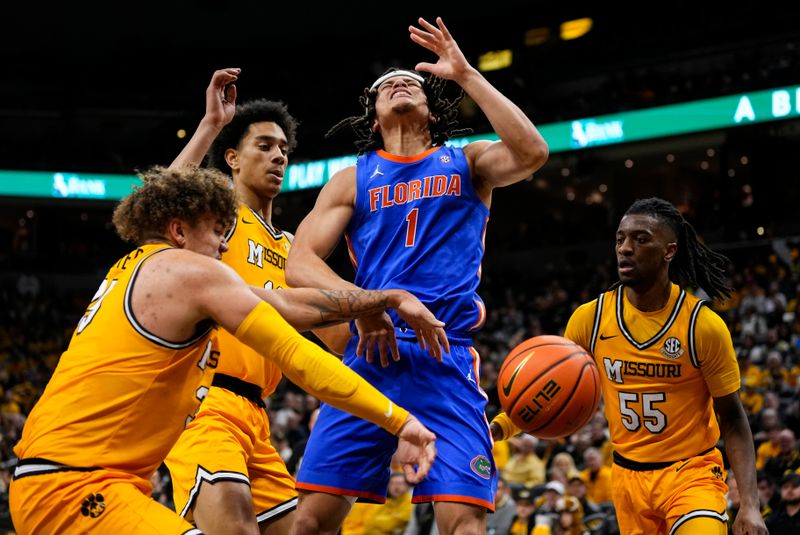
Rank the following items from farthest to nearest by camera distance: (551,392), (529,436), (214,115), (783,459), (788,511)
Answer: (529,436) < (783,459) < (788,511) < (214,115) < (551,392)

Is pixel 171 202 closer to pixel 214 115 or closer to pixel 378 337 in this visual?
pixel 378 337

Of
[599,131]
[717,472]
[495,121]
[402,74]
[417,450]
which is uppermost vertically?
[599,131]

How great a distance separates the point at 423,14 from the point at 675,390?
2714 centimetres

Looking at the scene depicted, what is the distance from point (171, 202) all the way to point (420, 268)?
115 centimetres

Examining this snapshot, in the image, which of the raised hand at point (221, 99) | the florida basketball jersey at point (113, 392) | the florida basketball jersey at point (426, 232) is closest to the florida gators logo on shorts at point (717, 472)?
the florida basketball jersey at point (426, 232)

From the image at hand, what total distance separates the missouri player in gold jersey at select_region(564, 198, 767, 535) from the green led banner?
11139mm

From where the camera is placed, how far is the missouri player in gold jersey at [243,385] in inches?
172

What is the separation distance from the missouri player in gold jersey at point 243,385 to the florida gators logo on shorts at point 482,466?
0.96 m

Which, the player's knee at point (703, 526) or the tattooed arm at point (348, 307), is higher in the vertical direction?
the tattooed arm at point (348, 307)

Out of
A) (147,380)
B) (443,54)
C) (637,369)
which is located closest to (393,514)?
(637,369)

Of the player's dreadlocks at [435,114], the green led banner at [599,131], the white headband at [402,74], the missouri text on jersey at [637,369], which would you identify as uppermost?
the green led banner at [599,131]

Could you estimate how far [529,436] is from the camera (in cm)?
1098

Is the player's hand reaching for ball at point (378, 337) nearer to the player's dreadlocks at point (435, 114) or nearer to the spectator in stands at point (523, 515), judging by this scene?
the player's dreadlocks at point (435, 114)

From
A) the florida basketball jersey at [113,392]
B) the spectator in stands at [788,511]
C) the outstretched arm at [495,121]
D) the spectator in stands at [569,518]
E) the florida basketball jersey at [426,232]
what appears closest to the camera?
the florida basketball jersey at [113,392]
